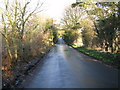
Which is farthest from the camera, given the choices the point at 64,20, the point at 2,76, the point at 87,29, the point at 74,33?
the point at 64,20

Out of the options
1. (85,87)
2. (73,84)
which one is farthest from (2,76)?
(85,87)

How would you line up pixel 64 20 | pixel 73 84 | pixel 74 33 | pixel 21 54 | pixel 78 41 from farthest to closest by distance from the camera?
pixel 64 20
pixel 78 41
pixel 74 33
pixel 21 54
pixel 73 84

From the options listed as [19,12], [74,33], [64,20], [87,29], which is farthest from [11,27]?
[64,20]

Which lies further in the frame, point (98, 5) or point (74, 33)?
point (74, 33)

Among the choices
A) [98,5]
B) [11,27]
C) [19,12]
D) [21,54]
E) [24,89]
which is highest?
[98,5]

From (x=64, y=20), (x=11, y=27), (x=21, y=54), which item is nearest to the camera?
(x=11, y=27)

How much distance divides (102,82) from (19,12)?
10.3 metres

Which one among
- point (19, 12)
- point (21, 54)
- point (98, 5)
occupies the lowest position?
point (21, 54)

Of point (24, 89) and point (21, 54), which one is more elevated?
point (21, 54)

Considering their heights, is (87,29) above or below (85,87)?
above

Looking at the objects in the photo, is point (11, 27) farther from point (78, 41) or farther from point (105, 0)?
point (78, 41)

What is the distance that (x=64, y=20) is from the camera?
171 feet

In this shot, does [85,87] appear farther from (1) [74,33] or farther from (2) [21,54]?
(1) [74,33]

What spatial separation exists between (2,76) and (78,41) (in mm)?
39036
